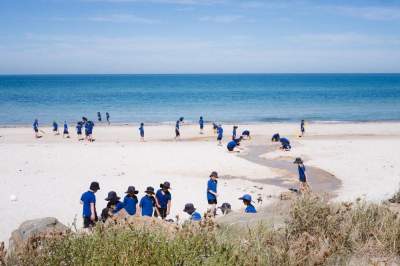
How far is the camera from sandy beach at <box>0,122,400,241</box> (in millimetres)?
14516

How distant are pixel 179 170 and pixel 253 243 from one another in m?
14.4

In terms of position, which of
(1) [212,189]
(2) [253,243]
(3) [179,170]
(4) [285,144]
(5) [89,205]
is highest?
(2) [253,243]

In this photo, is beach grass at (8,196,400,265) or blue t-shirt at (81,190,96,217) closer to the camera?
beach grass at (8,196,400,265)

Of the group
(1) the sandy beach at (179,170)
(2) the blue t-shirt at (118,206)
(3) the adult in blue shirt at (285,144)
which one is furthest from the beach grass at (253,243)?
(3) the adult in blue shirt at (285,144)

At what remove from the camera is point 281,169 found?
64.8ft

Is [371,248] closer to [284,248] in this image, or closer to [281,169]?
[284,248]

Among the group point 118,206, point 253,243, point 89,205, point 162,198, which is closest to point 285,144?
point 162,198

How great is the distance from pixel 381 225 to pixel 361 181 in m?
12.4

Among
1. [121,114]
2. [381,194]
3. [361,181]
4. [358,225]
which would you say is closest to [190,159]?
[361,181]

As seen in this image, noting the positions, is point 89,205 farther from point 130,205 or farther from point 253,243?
point 253,243

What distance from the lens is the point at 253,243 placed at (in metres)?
5.13

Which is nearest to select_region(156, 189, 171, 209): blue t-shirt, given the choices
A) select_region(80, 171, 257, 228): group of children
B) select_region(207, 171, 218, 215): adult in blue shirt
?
select_region(80, 171, 257, 228): group of children

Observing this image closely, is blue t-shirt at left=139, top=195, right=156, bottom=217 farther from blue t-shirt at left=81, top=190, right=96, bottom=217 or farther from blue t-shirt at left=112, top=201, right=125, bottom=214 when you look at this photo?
blue t-shirt at left=81, top=190, right=96, bottom=217

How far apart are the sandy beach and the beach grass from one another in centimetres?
728
